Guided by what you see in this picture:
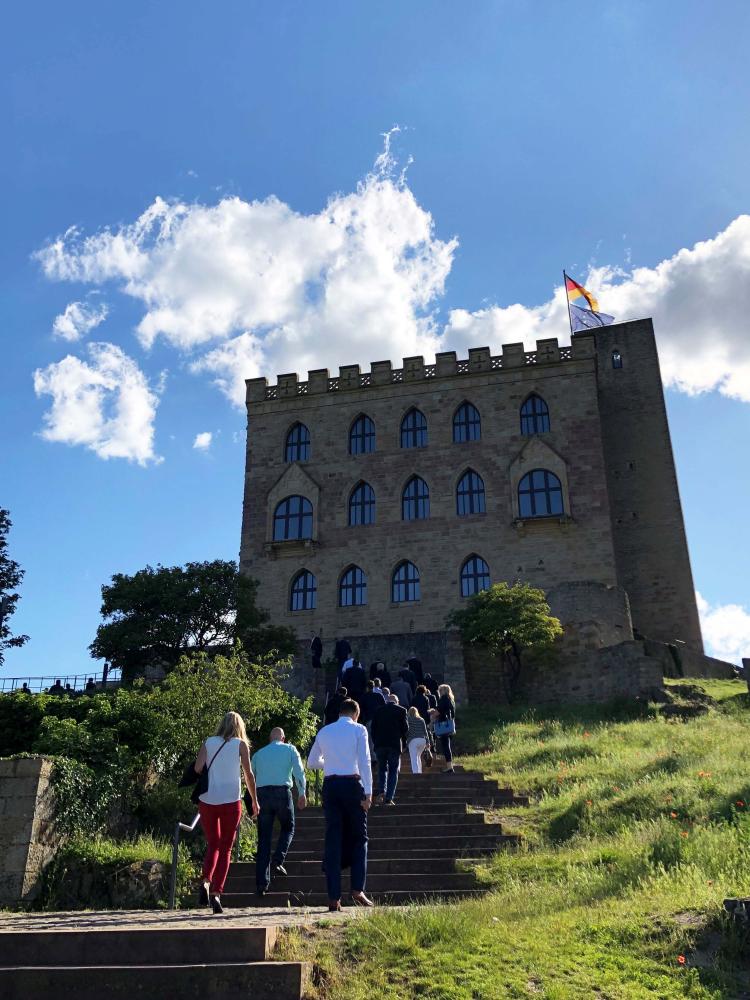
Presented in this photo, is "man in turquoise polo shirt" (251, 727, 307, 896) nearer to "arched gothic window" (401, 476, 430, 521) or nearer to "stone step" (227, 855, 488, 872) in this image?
"stone step" (227, 855, 488, 872)

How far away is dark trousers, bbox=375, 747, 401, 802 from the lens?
1218 centimetres

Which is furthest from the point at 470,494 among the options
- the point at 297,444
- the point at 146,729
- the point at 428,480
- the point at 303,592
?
the point at 146,729

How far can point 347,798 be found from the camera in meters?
7.86

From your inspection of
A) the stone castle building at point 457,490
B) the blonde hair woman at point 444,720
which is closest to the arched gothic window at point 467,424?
the stone castle building at point 457,490

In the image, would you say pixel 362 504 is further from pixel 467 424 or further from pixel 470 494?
pixel 467 424

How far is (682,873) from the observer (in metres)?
8.14

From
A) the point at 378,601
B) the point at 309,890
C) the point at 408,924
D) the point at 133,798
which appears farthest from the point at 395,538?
the point at 408,924

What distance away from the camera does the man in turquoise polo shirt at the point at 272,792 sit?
8.73m

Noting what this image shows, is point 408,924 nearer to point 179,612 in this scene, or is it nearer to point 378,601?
point 179,612

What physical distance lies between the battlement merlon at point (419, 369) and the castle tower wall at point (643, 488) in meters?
1.17

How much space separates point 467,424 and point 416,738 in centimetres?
2436

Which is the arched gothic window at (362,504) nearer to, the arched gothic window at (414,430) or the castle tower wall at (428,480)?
the castle tower wall at (428,480)

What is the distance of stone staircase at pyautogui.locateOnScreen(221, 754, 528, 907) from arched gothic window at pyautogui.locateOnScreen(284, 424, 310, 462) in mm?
25893

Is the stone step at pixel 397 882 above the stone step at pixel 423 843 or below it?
below
